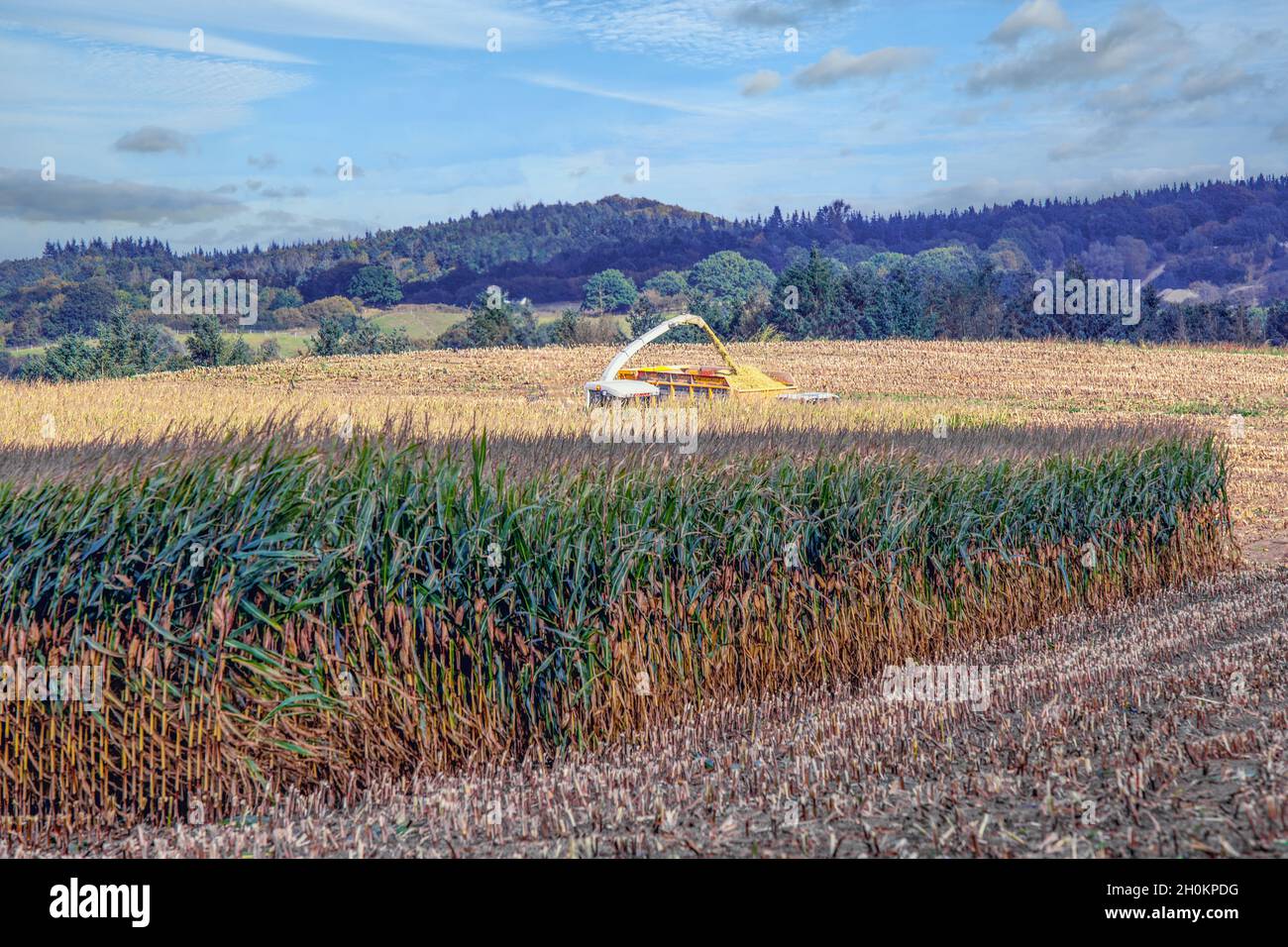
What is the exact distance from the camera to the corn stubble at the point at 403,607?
6.54 meters

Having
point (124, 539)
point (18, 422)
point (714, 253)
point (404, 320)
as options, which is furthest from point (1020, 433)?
point (714, 253)

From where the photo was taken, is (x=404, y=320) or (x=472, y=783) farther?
(x=404, y=320)

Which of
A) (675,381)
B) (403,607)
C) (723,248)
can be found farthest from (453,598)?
(723,248)

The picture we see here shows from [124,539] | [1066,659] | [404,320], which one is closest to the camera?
[124,539]

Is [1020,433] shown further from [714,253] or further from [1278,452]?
[714,253]

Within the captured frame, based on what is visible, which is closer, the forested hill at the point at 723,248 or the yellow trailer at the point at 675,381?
the yellow trailer at the point at 675,381

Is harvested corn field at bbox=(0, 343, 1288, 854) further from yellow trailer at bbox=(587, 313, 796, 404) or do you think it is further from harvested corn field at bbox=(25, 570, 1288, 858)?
yellow trailer at bbox=(587, 313, 796, 404)

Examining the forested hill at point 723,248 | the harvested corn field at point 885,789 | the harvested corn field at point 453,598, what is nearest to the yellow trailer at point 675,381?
the harvested corn field at point 453,598

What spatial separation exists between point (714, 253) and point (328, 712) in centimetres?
14538

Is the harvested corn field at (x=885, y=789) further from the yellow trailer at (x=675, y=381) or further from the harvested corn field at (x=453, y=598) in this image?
the yellow trailer at (x=675, y=381)

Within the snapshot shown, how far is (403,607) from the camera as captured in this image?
729 centimetres

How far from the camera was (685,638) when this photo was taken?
8.60 metres

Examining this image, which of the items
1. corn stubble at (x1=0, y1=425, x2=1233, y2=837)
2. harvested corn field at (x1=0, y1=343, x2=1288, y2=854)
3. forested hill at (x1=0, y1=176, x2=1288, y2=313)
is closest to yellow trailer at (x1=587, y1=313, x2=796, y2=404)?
harvested corn field at (x1=0, y1=343, x2=1288, y2=854)

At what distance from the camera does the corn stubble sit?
21.4 feet
